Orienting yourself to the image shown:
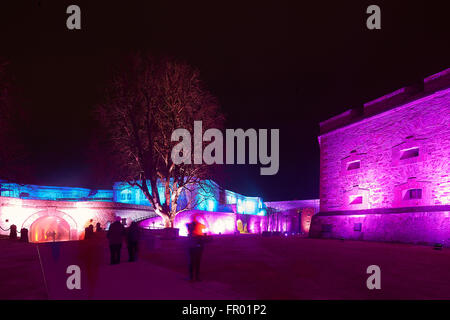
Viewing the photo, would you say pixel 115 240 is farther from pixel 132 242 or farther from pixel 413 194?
pixel 413 194

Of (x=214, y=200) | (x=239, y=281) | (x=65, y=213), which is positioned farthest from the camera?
(x=214, y=200)

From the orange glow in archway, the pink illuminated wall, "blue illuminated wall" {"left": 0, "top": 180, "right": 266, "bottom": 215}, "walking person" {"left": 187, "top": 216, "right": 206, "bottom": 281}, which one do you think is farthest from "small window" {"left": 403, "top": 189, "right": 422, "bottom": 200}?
the orange glow in archway

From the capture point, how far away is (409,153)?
63.8ft

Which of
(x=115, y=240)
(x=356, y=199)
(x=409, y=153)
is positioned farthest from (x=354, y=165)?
(x=115, y=240)

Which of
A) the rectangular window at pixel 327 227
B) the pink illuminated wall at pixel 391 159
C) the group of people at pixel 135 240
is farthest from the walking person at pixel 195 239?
the rectangular window at pixel 327 227

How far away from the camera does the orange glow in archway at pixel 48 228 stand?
124ft

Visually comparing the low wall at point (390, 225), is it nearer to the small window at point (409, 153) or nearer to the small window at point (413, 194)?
the small window at point (413, 194)

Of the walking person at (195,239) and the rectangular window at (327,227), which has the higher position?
the walking person at (195,239)

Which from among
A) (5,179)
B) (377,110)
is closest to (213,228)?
(377,110)

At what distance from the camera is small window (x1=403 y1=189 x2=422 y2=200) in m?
18.4

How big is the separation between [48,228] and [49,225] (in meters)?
0.41

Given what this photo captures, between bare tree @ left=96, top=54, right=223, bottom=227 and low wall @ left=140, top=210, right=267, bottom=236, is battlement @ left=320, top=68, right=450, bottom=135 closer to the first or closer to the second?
bare tree @ left=96, top=54, right=223, bottom=227

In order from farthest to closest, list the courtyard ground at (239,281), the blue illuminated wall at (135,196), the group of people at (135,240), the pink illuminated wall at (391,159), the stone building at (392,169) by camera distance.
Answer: the blue illuminated wall at (135,196) → the pink illuminated wall at (391,159) → the stone building at (392,169) → the group of people at (135,240) → the courtyard ground at (239,281)

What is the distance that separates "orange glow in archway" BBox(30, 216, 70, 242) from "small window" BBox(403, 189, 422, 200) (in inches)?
1480
